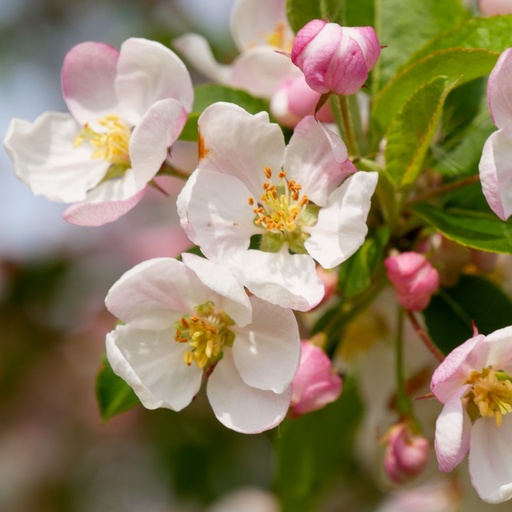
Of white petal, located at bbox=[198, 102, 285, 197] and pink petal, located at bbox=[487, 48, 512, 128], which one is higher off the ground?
pink petal, located at bbox=[487, 48, 512, 128]

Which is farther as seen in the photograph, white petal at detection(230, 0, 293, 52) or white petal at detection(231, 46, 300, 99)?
white petal at detection(230, 0, 293, 52)

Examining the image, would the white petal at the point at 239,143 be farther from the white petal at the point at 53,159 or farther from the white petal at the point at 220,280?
the white petal at the point at 53,159

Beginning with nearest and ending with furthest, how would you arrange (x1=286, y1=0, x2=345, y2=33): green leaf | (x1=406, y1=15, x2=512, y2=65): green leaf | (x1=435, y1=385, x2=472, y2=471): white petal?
(x1=435, y1=385, x2=472, y2=471): white petal, (x1=406, y1=15, x2=512, y2=65): green leaf, (x1=286, y1=0, x2=345, y2=33): green leaf

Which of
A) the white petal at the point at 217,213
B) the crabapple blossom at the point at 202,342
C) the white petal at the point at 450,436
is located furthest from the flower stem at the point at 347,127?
the white petal at the point at 450,436

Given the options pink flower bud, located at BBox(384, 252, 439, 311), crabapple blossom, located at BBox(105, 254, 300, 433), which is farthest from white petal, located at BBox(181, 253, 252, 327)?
pink flower bud, located at BBox(384, 252, 439, 311)

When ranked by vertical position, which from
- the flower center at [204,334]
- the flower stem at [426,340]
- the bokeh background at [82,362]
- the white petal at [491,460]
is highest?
the flower center at [204,334]

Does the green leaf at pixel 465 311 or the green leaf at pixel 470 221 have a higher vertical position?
the green leaf at pixel 470 221

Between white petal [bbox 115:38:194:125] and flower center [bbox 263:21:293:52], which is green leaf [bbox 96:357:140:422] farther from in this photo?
flower center [bbox 263:21:293:52]
